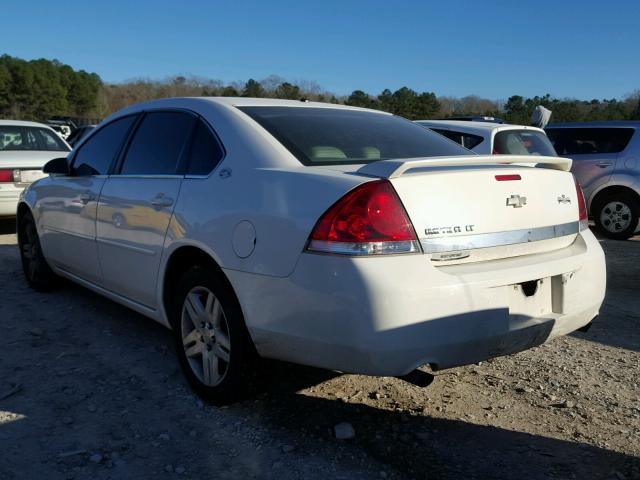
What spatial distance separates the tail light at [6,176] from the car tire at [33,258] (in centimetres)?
253

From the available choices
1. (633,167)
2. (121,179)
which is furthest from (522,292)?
(633,167)

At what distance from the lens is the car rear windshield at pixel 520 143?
303 inches

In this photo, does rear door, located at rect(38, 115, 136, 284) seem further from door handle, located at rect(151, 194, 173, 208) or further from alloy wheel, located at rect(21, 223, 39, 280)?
door handle, located at rect(151, 194, 173, 208)

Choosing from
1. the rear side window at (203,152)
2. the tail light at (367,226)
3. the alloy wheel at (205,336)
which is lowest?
the alloy wheel at (205,336)

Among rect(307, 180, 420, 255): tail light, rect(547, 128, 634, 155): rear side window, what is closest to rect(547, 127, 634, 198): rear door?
rect(547, 128, 634, 155): rear side window

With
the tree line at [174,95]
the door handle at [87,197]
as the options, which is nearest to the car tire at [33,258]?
the door handle at [87,197]

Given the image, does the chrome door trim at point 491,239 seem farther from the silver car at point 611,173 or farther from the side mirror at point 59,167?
the silver car at point 611,173

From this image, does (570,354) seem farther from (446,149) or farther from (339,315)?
(339,315)

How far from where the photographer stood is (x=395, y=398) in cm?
325

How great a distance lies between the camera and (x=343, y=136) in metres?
3.28

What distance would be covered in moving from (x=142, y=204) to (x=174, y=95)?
6815 cm

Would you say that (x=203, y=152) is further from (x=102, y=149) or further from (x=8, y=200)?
(x=8, y=200)

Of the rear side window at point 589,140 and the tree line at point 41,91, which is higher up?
the tree line at point 41,91

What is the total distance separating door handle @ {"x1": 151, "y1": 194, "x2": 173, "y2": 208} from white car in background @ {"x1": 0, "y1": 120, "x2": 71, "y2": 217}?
5.29 m
